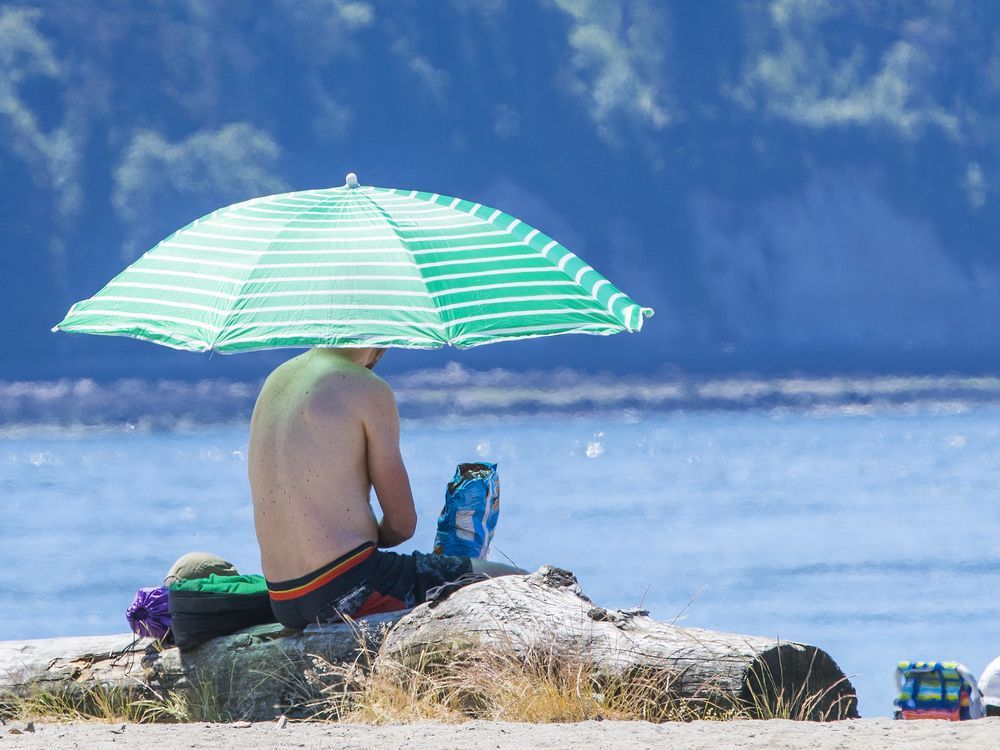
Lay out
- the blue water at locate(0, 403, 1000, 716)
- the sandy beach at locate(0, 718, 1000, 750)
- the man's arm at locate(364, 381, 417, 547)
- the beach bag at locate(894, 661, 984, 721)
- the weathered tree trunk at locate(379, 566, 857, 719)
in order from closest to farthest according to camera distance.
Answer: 1. the sandy beach at locate(0, 718, 1000, 750)
2. the weathered tree trunk at locate(379, 566, 857, 719)
3. the man's arm at locate(364, 381, 417, 547)
4. the beach bag at locate(894, 661, 984, 721)
5. the blue water at locate(0, 403, 1000, 716)

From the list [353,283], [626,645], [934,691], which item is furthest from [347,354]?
[934,691]

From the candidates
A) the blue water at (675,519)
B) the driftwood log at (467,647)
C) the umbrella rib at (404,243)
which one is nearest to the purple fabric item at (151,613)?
the driftwood log at (467,647)

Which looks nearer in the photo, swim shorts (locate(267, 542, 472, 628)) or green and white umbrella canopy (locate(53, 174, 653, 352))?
green and white umbrella canopy (locate(53, 174, 653, 352))

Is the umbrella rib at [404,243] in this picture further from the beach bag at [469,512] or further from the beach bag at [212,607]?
the beach bag at [212,607]

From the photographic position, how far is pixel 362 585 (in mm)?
2840

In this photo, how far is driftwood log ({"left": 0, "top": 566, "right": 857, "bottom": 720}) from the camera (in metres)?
2.54

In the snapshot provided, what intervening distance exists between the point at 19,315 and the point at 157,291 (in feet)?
59.8

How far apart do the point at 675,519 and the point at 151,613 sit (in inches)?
260

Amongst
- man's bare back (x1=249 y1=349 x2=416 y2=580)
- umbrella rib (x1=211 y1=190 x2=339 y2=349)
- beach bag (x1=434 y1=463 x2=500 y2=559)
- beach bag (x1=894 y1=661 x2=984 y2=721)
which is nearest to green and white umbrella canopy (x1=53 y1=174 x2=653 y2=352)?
umbrella rib (x1=211 y1=190 x2=339 y2=349)

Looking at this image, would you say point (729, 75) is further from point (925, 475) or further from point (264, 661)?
point (264, 661)

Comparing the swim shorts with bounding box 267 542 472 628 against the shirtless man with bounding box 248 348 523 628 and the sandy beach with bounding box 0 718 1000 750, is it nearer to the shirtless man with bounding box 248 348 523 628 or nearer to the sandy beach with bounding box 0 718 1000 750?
the shirtless man with bounding box 248 348 523 628

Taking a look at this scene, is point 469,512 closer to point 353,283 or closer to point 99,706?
point 353,283

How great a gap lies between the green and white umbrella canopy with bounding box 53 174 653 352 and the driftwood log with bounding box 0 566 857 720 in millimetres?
511

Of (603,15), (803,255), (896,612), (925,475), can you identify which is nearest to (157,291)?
(896,612)
